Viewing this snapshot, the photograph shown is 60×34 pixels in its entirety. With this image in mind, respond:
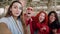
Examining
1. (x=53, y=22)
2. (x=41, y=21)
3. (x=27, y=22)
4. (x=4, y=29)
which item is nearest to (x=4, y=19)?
(x=4, y=29)

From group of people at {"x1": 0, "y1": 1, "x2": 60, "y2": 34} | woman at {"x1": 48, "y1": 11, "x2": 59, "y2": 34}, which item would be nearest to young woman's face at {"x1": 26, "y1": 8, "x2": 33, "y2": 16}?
group of people at {"x1": 0, "y1": 1, "x2": 60, "y2": 34}

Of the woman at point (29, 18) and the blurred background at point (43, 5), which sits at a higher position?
the blurred background at point (43, 5)

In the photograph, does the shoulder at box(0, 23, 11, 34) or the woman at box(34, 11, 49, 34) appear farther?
the woman at box(34, 11, 49, 34)

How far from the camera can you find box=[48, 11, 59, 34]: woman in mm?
1353

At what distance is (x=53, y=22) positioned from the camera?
138 centimetres

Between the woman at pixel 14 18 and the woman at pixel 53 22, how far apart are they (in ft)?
0.84

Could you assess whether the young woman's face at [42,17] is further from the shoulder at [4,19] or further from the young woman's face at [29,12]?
the shoulder at [4,19]

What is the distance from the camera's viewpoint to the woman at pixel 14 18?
1241mm

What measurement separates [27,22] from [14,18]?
0.12 meters

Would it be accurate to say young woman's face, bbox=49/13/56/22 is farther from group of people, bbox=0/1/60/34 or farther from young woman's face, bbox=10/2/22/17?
young woman's face, bbox=10/2/22/17

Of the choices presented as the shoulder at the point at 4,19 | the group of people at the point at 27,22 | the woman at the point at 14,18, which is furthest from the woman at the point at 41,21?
the shoulder at the point at 4,19

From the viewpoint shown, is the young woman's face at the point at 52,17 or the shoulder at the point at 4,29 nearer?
the shoulder at the point at 4,29

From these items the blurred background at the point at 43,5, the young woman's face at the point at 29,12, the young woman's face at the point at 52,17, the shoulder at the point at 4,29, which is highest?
the blurred background at the point at 43,5

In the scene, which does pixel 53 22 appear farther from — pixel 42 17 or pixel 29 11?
pixel 29 11
